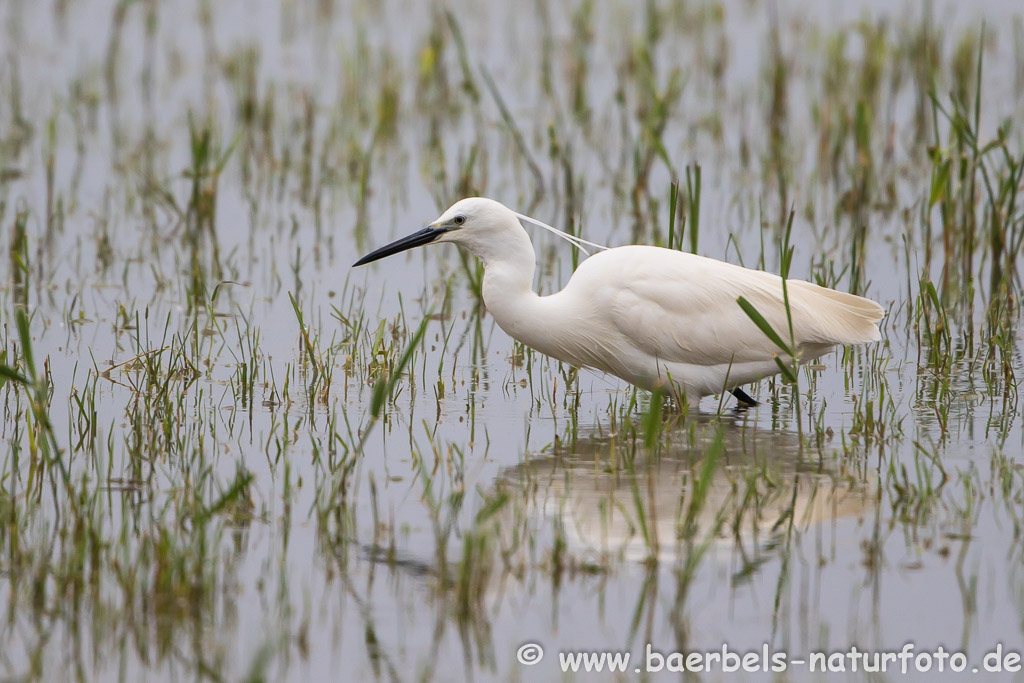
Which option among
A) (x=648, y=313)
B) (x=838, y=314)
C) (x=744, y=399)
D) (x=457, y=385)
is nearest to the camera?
(x=648, y=313)

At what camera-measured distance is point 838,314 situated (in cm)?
641

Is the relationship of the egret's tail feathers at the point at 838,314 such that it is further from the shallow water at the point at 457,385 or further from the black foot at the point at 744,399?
the black foot at the point at 744,399

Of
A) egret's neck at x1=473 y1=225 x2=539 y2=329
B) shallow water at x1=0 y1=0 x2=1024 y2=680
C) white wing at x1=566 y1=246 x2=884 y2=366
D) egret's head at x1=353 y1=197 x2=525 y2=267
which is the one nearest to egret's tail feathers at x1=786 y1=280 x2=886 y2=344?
white wing at x1=566 y1=246 x2=884 y2=366

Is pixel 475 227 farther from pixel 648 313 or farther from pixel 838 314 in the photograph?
pixel 838 314

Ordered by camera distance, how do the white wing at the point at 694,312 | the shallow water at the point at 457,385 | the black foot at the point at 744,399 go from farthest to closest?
the black foot at the point at 744,399 → the white wing at the point at 694,312 → the shallow water at the point at 457,385

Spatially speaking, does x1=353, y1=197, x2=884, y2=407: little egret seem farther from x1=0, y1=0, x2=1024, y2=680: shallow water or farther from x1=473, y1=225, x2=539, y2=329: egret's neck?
x1=0, y1=0, x2=1024, y2=680: shallow water

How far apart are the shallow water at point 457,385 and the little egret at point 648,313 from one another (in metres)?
0.25

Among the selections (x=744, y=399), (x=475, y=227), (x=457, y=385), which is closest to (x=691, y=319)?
(x=744, y=399)

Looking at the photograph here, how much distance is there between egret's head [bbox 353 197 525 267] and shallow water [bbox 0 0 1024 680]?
65 centimetres

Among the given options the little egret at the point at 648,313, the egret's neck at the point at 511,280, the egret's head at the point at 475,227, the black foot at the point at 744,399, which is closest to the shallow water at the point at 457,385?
the black foot at the point at 744,399

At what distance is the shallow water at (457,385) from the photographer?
13.7 ft

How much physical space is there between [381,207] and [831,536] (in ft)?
19.4

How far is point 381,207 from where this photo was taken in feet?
33.2

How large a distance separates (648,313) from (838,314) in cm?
89
